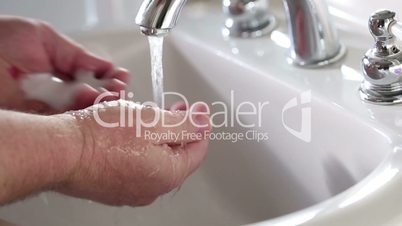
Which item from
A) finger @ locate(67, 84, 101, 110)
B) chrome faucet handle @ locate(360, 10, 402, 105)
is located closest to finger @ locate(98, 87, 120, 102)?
finger @ locate(67, 84, 101, 110)

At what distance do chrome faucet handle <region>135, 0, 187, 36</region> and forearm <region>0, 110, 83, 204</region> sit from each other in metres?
0.11

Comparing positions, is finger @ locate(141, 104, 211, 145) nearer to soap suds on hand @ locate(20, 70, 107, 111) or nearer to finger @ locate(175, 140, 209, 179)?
finger @ locate(175, 140, 209, 179)

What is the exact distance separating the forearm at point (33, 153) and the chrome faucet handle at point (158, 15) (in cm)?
11

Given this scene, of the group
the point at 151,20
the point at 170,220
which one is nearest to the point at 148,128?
the point at 151,20

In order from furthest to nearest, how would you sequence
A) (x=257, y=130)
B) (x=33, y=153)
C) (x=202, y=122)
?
(x=257, y=130) → (x=202, y=122) → (x=33, y=153)

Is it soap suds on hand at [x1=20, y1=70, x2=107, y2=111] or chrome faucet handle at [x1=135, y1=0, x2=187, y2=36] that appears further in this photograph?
soap suds on hand at [x1=20, y1=70, x2=107, y2=111]

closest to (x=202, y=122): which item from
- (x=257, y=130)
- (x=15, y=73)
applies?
A: (x=257, y=130)

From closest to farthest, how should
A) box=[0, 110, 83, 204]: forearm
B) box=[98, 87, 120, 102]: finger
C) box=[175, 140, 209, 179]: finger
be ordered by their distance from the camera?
1. box=[0, 110, 83, 204]: forearm
2. box=[175, 140, 209, 179]: finger
3. box=[98, 87, 120, 102]: finger

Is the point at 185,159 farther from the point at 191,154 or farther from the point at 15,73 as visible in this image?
the point at 15,73

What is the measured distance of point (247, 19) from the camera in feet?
2.37


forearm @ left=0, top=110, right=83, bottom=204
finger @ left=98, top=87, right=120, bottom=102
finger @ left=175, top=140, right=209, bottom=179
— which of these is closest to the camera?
forearm @ left=0, top=110, right=83, bottom=204

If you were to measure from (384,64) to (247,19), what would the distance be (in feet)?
0.69

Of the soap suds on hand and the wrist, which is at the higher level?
the wrist

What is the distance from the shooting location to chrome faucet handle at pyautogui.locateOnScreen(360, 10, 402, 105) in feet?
1.76
